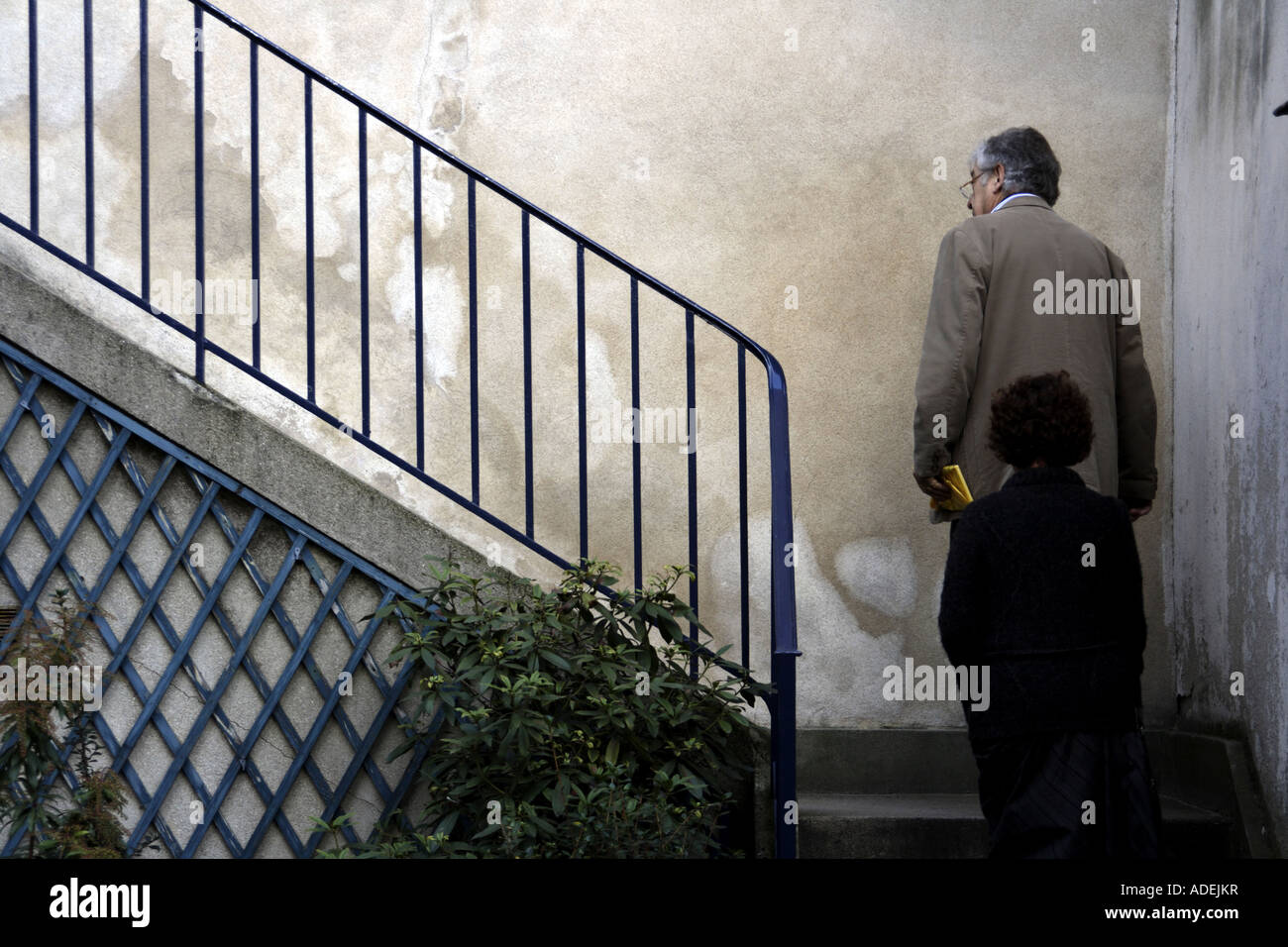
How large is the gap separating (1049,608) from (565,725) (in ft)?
3.82

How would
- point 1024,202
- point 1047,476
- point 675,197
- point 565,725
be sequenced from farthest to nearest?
point 675,197
point 1024,202
point 565,725
point 1047,476

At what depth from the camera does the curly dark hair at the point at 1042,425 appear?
2.99 metres

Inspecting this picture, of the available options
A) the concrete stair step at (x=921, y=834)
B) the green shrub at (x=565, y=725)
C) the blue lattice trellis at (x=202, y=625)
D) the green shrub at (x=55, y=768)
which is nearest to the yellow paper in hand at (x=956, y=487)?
the green shrub at (x=565, y=725)

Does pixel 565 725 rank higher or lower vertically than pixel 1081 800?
higher

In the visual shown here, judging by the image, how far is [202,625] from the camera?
3.62 meters

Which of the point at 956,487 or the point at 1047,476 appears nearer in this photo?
the point at 1047,476

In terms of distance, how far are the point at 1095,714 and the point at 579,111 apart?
3.02 metres

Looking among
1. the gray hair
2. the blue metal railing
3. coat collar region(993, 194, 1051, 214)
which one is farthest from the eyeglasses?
the blue metal railing

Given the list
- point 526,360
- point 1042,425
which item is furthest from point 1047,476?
point 526,360

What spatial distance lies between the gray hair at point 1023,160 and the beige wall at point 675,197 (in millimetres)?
950

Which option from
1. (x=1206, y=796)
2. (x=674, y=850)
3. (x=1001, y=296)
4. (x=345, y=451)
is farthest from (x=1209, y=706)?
(x=345, y=451)

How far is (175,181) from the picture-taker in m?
4.93

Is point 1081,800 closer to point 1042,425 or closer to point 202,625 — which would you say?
point 1042,425

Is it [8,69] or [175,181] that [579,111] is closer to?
[175,181]
